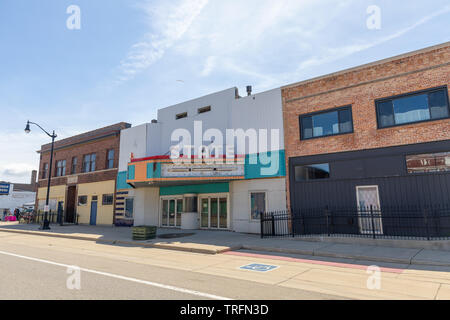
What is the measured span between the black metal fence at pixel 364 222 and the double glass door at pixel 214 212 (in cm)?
382

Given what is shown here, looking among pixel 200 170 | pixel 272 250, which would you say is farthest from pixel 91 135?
pixel 272 250

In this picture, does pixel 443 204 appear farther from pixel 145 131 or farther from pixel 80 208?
pixel 80 208

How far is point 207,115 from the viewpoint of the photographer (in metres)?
21.2

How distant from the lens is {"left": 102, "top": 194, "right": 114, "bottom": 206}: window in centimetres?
2558

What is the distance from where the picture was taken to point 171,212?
22.3 m

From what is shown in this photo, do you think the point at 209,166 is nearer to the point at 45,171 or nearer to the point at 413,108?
the point at 413,108

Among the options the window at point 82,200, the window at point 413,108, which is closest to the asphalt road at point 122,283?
the window at point 413,108

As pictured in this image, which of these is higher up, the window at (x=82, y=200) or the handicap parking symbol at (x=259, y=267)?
the window at (x=82, y=200)

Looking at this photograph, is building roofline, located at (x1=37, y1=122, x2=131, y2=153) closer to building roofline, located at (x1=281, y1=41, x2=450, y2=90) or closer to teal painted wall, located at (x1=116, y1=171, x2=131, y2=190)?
teal painted wall, located at (x1=116, y1=171, x2=131, y2=190)

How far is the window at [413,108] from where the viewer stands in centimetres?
1313

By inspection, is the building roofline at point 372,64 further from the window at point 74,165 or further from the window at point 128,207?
the window at point 74,165

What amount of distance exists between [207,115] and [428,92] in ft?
43.7
